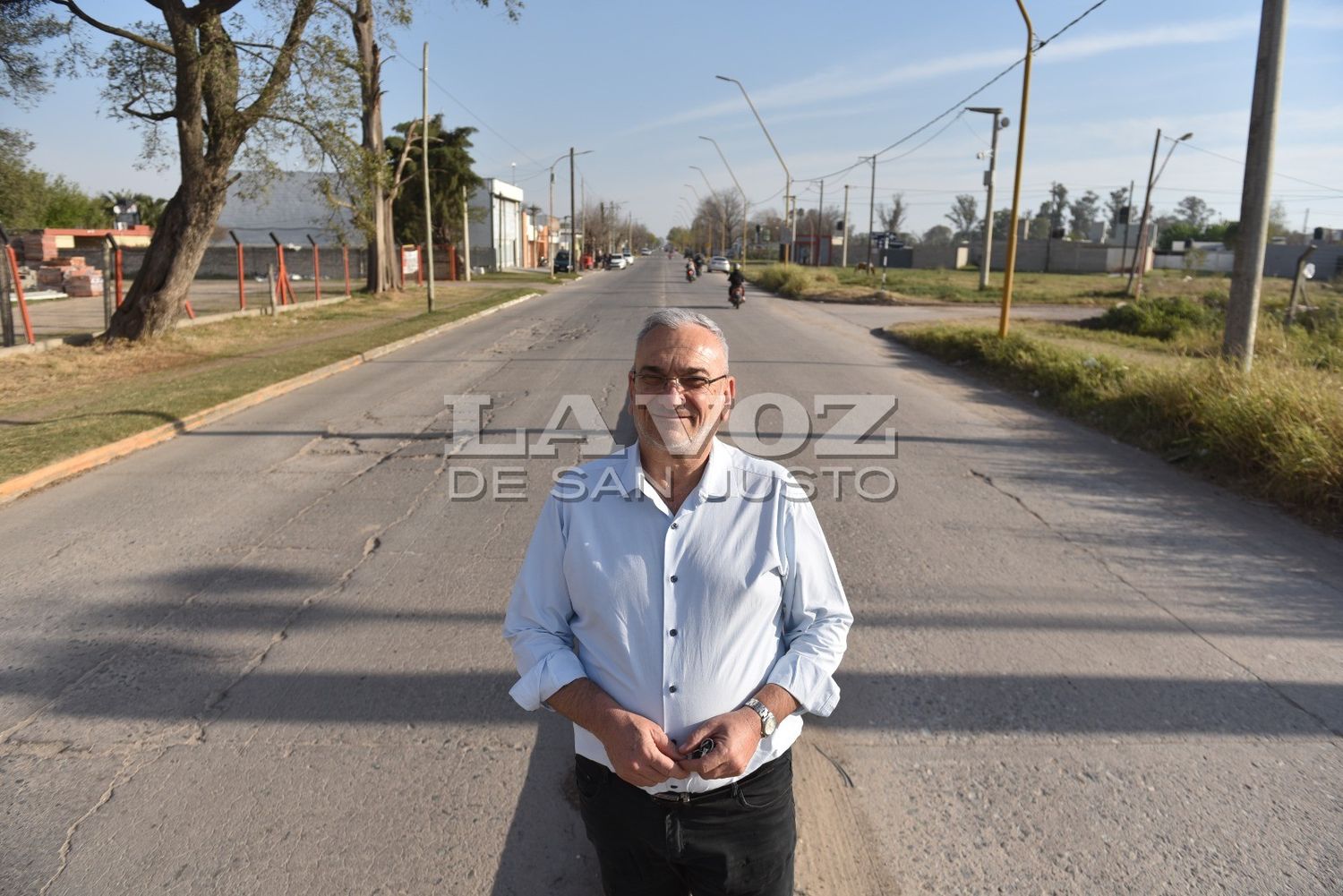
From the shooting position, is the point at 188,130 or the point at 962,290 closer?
the point at 188,130

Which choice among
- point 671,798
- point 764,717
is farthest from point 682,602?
point 671,798

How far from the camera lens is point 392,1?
18.8 metres

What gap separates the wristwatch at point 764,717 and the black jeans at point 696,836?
5.6 inches

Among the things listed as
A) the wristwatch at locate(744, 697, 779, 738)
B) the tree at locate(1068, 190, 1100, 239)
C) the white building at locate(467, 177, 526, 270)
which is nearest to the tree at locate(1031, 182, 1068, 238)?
the tree at locate(1068, 190, 1100, 239)

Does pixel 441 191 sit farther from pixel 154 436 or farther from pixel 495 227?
pixel 154 436

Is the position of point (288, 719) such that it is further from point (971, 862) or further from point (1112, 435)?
point (1112, 435)

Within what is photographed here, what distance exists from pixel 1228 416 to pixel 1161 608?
4.38 meters

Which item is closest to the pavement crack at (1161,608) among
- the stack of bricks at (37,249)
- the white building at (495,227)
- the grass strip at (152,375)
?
the grass strip at (152,375)

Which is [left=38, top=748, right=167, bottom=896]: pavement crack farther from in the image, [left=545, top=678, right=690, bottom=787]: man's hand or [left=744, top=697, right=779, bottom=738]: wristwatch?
[left=744, top=697, right=779, bottom=738]: wristwatch

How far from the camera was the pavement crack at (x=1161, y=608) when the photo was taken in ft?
13.4

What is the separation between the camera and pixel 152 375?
15.0 metres

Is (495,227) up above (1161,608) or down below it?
above

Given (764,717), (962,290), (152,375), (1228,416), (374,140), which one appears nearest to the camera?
(764,717)

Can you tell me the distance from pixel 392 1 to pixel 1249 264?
15.9m
